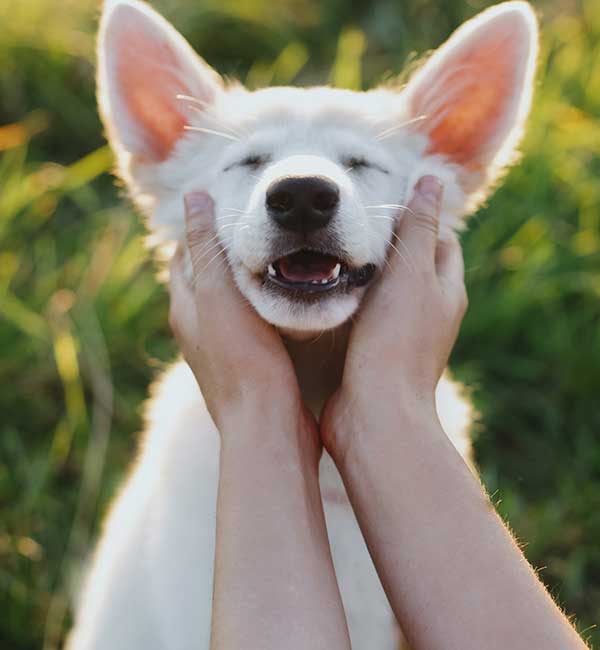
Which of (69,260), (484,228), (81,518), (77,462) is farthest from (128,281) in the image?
(484,228)

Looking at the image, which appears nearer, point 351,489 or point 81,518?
point 351,489

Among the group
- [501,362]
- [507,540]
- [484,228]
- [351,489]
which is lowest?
[501,362]

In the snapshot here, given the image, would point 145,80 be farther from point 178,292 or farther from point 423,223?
point 423,223

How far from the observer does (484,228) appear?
4.23 metres

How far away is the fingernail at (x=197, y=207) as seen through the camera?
2188 mm

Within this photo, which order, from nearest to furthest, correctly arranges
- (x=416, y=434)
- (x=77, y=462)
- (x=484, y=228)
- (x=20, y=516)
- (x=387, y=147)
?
1. (x=416, y=434)
2. (x=387, y=147)
3. (x=20, y=516)
4. (x=77, y=462)
5. (x=484, y=228)

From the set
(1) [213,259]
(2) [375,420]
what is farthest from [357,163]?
(2) [375,420]

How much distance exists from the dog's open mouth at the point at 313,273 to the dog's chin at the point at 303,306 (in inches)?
0.4

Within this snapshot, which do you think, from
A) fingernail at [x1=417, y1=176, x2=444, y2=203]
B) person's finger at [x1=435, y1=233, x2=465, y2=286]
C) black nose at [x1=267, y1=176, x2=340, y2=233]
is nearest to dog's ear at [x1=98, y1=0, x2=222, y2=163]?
black nose at [x1=267, y1=176, x2=340, y2=233]

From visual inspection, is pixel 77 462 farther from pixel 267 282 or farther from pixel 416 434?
pixel 416 434

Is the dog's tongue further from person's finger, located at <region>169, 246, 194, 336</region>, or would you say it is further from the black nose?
person's finger, located at <region>169, 246, 194, 336</region>

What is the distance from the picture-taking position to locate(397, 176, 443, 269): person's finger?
209cm

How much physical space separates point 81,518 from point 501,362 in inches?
85.0

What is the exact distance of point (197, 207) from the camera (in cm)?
221
